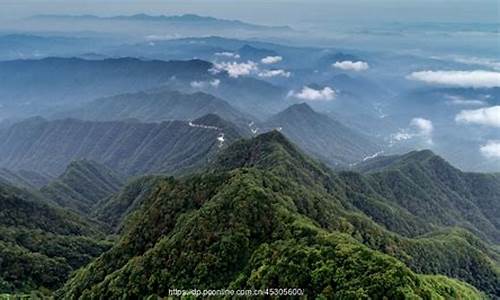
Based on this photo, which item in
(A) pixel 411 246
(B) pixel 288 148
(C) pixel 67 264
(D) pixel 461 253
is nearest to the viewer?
(C) pixel 67 264

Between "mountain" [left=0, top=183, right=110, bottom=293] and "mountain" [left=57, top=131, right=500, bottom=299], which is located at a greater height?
"mountain" [left=57, top=131, right=500, bottom=299]

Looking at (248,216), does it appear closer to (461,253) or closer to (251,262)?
(251,262)

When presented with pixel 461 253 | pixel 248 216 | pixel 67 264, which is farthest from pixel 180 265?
pixel 461 253

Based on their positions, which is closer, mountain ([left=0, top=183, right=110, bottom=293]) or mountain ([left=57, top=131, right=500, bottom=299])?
mountain ([left=57, top=131, right=500, bottom=299])

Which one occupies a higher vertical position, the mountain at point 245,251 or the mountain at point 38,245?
the mountain at point 245,251
